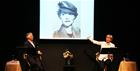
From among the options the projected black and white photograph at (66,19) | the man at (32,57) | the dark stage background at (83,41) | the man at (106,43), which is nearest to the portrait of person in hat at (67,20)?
the projected black and white photograph at (66,19)

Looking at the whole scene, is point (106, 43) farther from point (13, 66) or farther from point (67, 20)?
point (13, 66)

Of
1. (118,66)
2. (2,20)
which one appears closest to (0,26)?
(2,20)

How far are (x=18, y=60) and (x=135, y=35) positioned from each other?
323 cm

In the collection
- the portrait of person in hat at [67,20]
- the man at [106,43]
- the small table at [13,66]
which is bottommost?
the small table at [13,66]

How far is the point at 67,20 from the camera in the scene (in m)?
12.8

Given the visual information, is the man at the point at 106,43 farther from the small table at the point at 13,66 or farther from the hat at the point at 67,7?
the small table at the point at 13,66

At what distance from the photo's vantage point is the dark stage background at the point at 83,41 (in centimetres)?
1266

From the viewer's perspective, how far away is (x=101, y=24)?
1275cm

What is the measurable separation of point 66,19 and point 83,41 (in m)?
0.75

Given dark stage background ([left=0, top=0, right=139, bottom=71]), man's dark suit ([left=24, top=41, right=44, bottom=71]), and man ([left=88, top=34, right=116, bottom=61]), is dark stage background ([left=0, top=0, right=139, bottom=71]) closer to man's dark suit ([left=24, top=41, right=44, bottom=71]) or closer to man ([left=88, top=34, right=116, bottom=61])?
man ([left=88, top=34, right=116, bottom=61])

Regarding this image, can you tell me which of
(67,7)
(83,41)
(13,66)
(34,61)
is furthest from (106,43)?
(13,66)

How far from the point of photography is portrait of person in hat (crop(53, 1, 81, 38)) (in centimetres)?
1276

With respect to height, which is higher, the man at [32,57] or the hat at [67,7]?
the hat at [67,7]

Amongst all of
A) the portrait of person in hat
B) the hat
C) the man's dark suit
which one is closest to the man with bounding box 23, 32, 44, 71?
the man's dark suit
